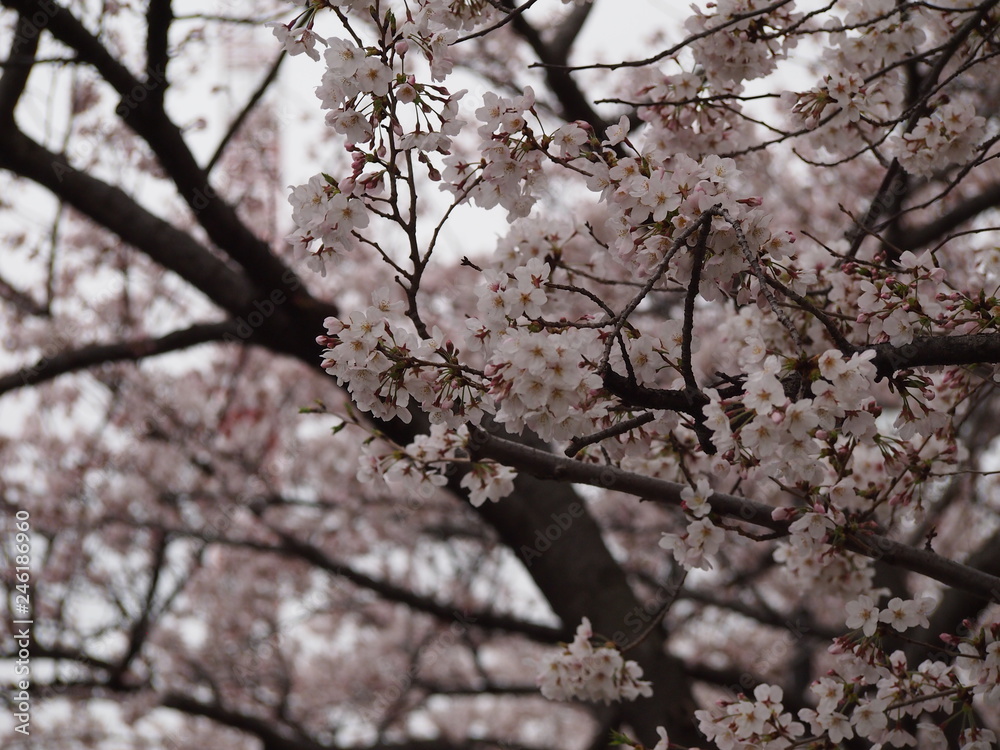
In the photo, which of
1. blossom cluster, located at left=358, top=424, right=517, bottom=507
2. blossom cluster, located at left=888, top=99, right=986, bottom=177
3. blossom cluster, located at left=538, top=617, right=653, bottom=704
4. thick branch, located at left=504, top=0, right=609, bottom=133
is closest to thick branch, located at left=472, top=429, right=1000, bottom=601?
blossom cluster, located at left=358, top=424, right=517, bottom=507

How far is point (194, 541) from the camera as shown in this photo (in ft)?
20.6

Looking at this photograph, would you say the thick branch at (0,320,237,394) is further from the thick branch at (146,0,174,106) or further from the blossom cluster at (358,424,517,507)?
the blossom cluster at (358,424,517,507)

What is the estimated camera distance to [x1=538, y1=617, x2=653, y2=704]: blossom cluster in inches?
87.7

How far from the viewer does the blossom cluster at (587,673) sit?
2.23m

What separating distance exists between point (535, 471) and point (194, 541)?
503 cm

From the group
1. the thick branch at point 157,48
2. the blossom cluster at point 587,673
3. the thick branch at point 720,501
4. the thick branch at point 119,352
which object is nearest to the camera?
the thick branch at point 720,501

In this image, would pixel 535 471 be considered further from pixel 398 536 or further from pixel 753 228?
pixel 398 536

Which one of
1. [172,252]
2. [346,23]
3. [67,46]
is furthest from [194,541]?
[346,23]

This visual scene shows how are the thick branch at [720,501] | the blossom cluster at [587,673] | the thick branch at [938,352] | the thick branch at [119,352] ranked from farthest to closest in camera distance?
the thick branch at [119,352]
the blossom cluster at [587,673]
the thick branch at [720,501]
the thick branch at [938,352]

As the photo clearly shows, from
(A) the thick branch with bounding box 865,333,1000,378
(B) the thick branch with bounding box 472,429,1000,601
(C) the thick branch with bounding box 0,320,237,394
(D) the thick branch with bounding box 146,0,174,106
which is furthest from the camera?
(C) the thick branch with bounding box 0,320,237,394

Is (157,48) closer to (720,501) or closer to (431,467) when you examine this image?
(431,467)

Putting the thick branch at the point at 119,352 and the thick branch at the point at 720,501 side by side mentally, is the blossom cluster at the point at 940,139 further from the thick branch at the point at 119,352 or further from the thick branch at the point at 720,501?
the thick branch at the point at 119,352

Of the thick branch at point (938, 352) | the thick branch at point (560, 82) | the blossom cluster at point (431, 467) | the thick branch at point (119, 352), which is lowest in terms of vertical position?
the thick branch at point (938, 352)

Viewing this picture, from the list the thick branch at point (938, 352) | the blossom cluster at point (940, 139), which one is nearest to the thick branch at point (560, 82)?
the blossom cluster at point (940, 139)
